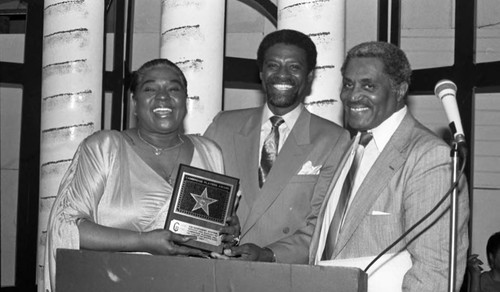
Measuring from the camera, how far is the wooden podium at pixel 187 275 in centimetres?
247

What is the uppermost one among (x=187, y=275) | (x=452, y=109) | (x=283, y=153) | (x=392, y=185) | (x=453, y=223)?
(x=452, y=109)

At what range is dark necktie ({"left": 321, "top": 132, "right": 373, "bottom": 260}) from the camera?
10.8 feet

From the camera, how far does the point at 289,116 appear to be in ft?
13.2

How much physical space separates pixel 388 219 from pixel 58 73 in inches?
142

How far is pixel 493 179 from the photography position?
821cm

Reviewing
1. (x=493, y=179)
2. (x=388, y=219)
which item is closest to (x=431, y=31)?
(x=493, y=179)

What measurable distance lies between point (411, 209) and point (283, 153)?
0.95 metres

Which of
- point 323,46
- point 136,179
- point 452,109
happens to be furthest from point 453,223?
point 323,46

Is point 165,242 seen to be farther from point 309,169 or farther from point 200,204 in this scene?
point 309,169

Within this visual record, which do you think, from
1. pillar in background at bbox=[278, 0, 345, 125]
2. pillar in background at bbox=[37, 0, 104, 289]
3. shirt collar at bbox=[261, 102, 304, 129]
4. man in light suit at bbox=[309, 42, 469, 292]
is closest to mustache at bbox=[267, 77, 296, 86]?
shirt collar at bbox=[261, 102, 304, 129]

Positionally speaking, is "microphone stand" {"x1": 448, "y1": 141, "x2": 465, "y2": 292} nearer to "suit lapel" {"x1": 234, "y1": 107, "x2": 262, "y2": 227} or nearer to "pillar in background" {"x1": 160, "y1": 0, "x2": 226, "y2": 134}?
"suit lapel" {"x1": 234, "y1": 107, "x2": 262, "y2": 227}

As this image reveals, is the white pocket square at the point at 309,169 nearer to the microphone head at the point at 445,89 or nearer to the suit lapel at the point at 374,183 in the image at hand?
the suit lapel at the point at 374,183

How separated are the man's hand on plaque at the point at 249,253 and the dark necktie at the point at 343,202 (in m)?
0.27

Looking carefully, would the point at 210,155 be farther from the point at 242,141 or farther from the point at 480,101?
the point at 480,101
